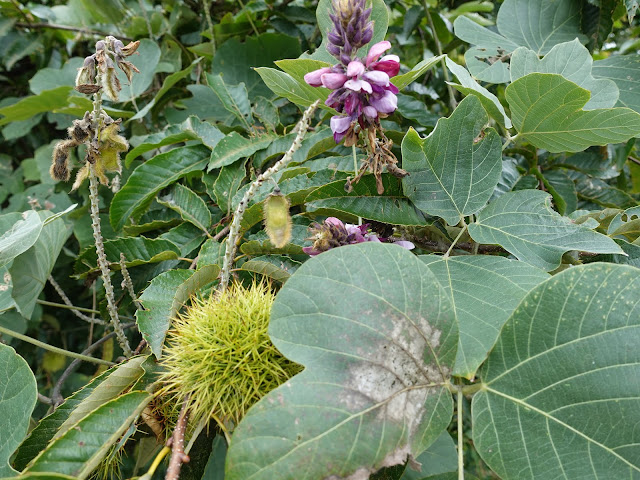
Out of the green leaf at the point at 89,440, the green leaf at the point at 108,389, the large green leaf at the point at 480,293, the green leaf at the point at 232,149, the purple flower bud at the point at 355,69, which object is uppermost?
the purple flower bud at the point at 355,69

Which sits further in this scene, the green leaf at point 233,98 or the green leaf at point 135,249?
the green leaf at point 233,98

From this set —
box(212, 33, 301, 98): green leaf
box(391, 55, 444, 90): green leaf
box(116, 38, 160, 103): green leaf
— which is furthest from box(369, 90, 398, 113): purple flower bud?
box(116, 38, 160, 103): green leaf

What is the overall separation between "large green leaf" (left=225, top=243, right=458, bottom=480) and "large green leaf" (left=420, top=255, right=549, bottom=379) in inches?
1.1

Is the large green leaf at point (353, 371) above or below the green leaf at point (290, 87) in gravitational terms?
below

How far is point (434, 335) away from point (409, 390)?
0.07m

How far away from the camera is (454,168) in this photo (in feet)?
2.59

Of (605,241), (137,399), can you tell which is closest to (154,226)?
(137,399)

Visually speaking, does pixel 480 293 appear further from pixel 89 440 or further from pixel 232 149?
pixel 232 149

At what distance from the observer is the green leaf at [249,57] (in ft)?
5.24

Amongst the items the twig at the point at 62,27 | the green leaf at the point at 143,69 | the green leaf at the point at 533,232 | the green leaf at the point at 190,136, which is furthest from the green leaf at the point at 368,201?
the twig at the point at 62,27

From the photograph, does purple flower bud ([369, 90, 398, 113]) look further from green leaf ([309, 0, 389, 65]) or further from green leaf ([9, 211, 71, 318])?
green leaf ([9, 211, 71, 318])

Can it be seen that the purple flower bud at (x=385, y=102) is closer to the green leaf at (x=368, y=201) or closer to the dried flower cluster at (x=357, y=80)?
the dried flower cluster at (x=357, y=80)

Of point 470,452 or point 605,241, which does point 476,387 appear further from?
point 470,452

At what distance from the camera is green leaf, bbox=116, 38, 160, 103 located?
5.17ft
